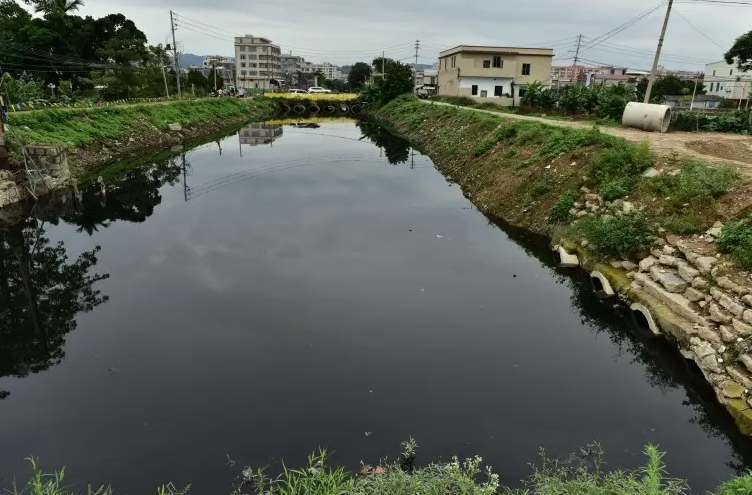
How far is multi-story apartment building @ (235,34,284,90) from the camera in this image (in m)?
154

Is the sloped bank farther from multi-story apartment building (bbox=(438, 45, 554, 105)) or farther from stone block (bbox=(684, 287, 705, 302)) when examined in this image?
multi-story apartment building (bbox=(438, 45, 554, 105))

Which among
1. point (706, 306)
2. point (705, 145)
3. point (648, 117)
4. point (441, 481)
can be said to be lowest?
point (441, 481)

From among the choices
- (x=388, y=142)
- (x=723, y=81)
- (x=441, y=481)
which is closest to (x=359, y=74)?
(x=723, y=81)

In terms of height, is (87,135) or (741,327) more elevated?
(87,135)

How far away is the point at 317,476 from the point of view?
655 cm

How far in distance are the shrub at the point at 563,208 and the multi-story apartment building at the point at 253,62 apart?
481 feet

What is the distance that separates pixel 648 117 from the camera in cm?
2667

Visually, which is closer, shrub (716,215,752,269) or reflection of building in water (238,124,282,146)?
→ shrub (716,215,752,269)

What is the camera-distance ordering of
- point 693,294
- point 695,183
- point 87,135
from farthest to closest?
point 87,135 < point 695,183 < point 693,294

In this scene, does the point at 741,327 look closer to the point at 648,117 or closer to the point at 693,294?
the point at 693,294

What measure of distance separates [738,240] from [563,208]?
23.3ft

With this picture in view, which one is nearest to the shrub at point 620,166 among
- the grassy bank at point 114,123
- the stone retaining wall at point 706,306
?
the stone retaining wall at point 706,306

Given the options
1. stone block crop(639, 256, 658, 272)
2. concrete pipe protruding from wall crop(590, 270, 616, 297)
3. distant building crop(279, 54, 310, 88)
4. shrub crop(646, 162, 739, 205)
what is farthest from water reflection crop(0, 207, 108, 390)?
distant building crop(279, 54, 310, 88)

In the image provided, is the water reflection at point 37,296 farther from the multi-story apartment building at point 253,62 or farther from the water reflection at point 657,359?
the multi-story apartment building at point 253,62
